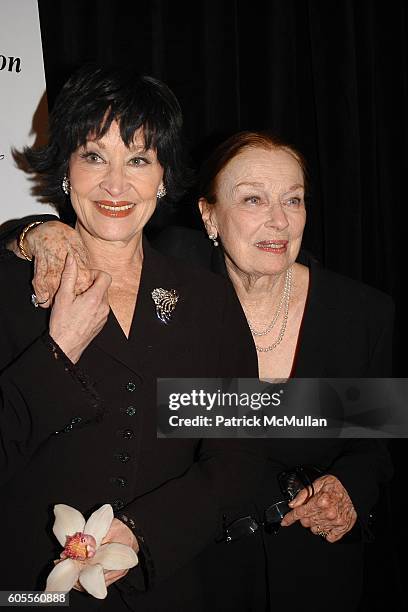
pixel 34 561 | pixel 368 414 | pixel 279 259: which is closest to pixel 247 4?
pixel 279 259

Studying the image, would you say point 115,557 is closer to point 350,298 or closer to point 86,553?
point 86,553

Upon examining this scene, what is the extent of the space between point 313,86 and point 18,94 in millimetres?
1151

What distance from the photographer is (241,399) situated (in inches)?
60.2

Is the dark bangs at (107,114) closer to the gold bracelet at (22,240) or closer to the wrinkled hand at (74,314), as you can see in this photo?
the gold bracelet at (22,240)

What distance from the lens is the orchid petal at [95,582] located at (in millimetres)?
1140

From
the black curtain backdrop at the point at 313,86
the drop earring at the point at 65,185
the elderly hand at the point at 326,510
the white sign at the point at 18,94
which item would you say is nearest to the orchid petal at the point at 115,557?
the elderly hand at the point at 326,510

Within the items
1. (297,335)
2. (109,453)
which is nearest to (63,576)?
(109,453)

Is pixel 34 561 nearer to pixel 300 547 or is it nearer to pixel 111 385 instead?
pixel 111 385

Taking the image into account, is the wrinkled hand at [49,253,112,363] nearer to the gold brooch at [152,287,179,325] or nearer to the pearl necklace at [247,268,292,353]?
the gold brooch at [152,287,179,325]

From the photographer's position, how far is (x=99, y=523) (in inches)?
47.2

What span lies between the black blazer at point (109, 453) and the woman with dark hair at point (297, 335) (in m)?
0.33

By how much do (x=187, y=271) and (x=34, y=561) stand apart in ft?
2.20

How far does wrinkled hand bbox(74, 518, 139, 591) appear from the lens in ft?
4.02

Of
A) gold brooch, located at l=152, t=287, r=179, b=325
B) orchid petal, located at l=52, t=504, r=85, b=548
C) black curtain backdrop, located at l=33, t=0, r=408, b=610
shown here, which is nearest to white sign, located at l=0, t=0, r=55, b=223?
black curtain backdrop, located at l=33, t=0, r=408, b=610
